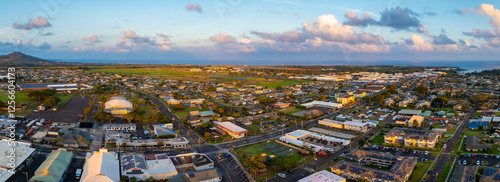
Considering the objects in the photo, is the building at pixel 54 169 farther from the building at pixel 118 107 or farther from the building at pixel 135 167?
the building at pixel 118 107

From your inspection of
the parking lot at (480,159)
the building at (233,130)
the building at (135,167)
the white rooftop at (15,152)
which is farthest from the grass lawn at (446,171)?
the white rooftop at (15,152)

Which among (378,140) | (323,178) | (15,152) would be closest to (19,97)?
(15,152)

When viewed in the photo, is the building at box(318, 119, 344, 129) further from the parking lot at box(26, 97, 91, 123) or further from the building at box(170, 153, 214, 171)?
the parking lot at box(26, 97, 91, 123)

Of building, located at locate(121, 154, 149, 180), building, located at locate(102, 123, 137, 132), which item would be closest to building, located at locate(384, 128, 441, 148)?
building, located at locate(121, 154, 149, 180)

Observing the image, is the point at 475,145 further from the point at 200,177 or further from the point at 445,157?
the point at 200,177

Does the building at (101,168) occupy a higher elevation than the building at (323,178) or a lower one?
higher

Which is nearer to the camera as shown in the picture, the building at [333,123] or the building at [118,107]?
the building at [333,123]
